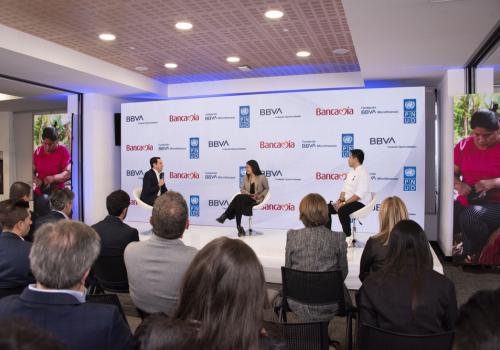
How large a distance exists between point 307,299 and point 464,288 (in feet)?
9.77

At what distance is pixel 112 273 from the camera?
3246mm

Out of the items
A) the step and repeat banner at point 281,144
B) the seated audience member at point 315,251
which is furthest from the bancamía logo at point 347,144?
the seated audience member at point 315,251

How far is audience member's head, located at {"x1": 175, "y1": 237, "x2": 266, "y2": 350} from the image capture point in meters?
1.15

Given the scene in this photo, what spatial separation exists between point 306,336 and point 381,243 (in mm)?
1155

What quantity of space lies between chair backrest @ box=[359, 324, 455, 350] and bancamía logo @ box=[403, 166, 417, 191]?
218 inches

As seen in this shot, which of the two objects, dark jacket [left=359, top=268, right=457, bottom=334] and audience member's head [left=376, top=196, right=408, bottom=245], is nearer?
dark jacket [left=359, top=268, right=457, bottom=334]

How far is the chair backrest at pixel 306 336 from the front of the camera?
1883 mm

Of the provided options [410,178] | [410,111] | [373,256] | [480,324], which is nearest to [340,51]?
[410,111]

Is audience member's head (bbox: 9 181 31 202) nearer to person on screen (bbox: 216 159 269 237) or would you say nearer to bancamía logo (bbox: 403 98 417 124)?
person on screen (bbox: 216 159 269 237)

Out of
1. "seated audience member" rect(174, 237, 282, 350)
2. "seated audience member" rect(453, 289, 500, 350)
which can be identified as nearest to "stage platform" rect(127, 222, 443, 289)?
"seated audience member" rect(174, 237, 282, 350)

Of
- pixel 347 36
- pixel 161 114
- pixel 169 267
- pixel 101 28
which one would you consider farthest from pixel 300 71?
pixel 169 267

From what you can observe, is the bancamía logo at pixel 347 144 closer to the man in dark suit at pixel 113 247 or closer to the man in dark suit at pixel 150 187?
the man in dark suit at pixel 150 187

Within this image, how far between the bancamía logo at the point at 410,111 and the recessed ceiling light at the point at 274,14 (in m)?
3.07

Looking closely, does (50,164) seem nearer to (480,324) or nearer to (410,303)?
(410,303)
